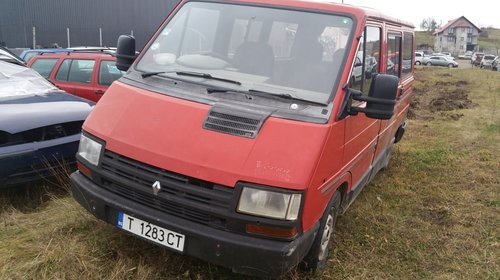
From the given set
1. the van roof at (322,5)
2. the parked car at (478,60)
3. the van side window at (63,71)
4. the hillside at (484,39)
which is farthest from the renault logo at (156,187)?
the hillside at (484,39)

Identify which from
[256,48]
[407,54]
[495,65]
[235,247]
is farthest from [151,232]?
[495,65]

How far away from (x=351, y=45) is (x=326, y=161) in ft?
3.33

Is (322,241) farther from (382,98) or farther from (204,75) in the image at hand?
(204,75)

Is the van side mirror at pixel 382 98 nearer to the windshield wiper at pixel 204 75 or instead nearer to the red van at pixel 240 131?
the red van at pixel 240 131

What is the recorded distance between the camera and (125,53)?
413 cm

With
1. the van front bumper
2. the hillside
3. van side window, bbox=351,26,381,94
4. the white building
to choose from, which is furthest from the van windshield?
the white building

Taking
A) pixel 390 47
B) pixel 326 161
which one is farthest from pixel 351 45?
pixel 390 47

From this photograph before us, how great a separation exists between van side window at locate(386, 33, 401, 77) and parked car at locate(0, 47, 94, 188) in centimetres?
342

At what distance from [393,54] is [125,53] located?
9.87 ft

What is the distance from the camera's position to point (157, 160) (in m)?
2.90

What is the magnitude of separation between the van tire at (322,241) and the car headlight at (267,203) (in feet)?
2.06

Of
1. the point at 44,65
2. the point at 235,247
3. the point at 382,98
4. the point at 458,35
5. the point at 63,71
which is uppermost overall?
the point at 458,35

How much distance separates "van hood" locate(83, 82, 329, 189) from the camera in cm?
273

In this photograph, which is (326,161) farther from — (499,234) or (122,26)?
(122,26)
